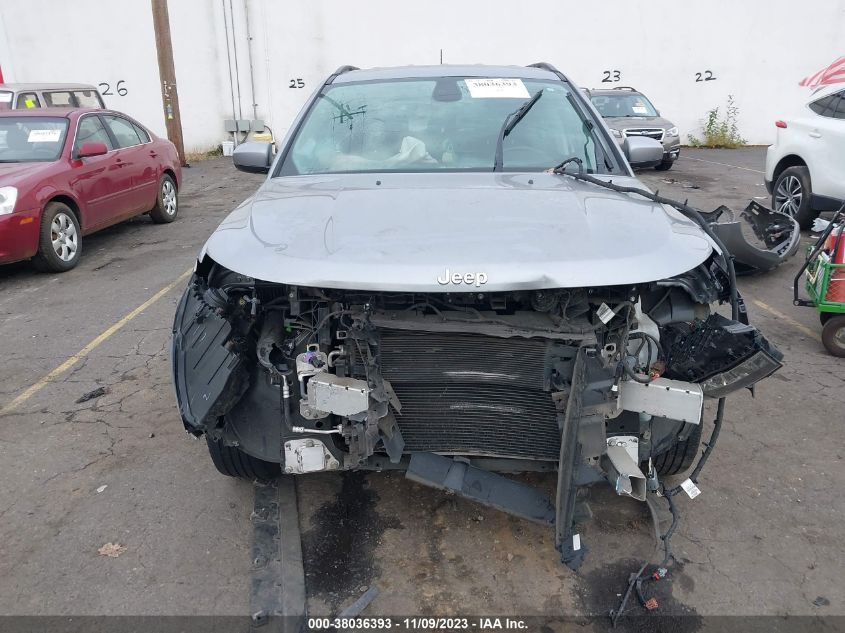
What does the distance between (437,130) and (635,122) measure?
11.1 meters

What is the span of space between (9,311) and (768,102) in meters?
19.2

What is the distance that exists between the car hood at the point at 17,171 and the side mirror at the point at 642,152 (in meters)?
5.82

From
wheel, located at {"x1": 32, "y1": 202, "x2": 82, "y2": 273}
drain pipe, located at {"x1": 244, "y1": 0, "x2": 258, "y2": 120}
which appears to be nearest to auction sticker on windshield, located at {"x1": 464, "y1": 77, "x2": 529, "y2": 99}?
wheel, located at {"x1": 32, "y1": 202, "x2": 82, "y2": 273}

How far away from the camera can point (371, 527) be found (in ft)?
10.1

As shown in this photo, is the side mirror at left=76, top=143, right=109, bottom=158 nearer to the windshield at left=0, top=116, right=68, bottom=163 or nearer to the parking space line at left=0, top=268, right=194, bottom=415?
the windshield at left=0, top=116, right=68, bottom=163

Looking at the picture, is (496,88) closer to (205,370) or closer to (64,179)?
(205,370)

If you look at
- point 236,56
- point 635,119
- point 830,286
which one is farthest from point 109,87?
point 830,286

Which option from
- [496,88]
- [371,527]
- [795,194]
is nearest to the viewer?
[371,527]

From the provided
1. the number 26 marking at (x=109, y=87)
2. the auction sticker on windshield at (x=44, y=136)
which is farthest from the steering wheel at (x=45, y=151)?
the number 26 marking at (x=109, y=87)

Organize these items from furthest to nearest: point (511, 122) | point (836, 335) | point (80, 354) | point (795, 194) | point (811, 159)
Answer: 1. point (795, 194)
2. point (811, 159)
3. point (80, 354)
4. point (836, 335)
5. point (511, 122)

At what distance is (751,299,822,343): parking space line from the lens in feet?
17.5

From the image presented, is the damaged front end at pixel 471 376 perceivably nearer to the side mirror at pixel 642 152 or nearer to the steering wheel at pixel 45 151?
the side mirror at pixel 642 152

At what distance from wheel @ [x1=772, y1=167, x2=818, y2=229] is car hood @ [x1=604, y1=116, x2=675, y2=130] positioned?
5.18 metres

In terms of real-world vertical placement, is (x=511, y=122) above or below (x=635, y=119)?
above
